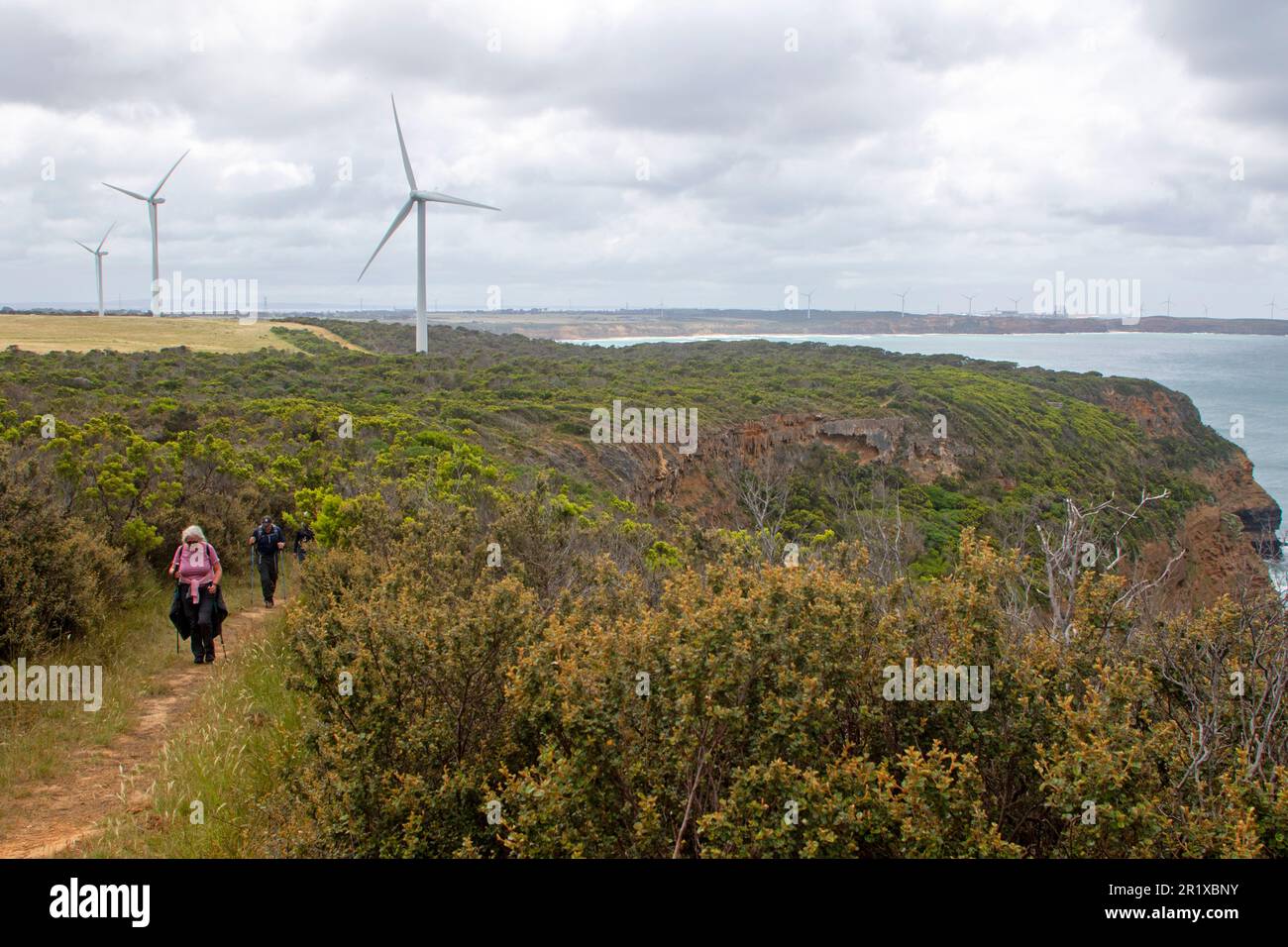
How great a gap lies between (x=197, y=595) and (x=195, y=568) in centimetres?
35

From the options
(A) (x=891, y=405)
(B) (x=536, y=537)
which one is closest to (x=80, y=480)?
(B) (x=536, y=537)

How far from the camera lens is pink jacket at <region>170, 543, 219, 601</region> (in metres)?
11.4

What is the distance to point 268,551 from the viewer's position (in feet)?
49.4

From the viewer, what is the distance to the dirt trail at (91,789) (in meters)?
7.73

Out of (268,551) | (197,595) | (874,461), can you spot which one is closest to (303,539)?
(268,551)

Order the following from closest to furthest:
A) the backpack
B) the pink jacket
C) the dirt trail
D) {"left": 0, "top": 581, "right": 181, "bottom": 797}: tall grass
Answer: the dirt trail → {"left": 0, "top": 581, "right": 181, "bottom": 797}: tall grass → the pink jacket → the backpack

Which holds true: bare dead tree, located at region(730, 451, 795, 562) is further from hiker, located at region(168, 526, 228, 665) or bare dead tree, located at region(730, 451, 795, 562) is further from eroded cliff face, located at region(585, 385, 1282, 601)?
hiker, located at region(168, 526, 228, 665)

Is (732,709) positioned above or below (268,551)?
above

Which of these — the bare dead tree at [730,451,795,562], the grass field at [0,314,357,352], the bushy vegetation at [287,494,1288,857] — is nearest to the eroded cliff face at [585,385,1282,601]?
the bare dead tree at [730,451,795,562]

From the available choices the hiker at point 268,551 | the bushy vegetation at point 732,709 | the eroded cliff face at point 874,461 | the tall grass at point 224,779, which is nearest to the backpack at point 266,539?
the hiker at point 268,551

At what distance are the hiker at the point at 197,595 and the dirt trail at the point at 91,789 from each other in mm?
778

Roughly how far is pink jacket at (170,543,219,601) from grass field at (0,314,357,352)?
158 ft

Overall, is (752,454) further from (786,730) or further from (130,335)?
(130,335)
